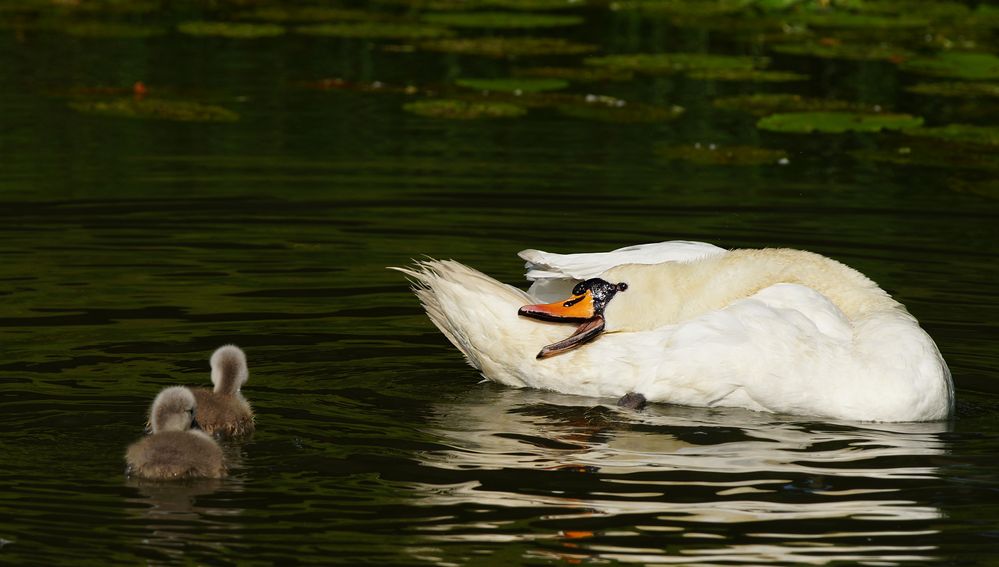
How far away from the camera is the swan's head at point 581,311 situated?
A: 7.73m

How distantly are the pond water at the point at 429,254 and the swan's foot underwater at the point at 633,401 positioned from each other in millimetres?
103

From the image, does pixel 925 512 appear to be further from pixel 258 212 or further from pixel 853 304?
pixel 258 212

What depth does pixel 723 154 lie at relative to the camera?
43.2 feet

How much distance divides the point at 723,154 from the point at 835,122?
1.15 m

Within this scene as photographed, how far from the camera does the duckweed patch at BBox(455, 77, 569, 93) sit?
50.4 ft

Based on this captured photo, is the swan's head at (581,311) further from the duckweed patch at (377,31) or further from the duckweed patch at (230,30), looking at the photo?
the duckweed patch at (230,30)

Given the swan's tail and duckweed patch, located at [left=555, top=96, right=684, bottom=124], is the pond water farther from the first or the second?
the swan's tail

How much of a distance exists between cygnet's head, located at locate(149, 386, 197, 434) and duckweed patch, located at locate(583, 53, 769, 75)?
10563 millimetres

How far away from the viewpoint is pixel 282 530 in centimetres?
581

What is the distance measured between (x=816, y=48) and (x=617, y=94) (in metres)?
2.83

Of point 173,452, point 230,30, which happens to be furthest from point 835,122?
A: point 173,452

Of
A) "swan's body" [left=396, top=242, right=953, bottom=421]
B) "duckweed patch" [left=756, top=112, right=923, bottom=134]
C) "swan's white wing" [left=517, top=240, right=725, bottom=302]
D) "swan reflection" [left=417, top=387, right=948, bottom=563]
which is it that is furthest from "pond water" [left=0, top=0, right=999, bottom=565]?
"swan's white wing" [left=517, top=240, right=725, bottom=302]

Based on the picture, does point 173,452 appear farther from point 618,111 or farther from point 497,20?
point 497,20

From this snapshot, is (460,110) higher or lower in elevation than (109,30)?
lower
